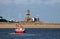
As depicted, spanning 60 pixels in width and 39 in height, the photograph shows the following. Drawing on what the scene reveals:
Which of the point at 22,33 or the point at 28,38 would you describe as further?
the point at 22,33

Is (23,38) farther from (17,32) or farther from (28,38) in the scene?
(17,32)

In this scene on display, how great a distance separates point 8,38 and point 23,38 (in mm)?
4278

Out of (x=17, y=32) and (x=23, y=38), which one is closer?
(x=23, y=38)

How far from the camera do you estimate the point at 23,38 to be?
103 m

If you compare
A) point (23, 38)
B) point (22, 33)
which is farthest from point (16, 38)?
point (22, 33)

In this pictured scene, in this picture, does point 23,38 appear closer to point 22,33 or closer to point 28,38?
point 28,38

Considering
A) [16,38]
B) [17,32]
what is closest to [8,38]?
[16,38]

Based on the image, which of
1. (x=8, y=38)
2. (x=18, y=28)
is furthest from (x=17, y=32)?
(x=8, y=38)

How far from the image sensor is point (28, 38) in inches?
4060

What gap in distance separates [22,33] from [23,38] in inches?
815

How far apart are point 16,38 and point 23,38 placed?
1891mm

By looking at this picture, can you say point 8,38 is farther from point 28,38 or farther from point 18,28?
point 18,28

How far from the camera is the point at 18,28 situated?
405 ft

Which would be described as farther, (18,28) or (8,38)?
(18,28)
